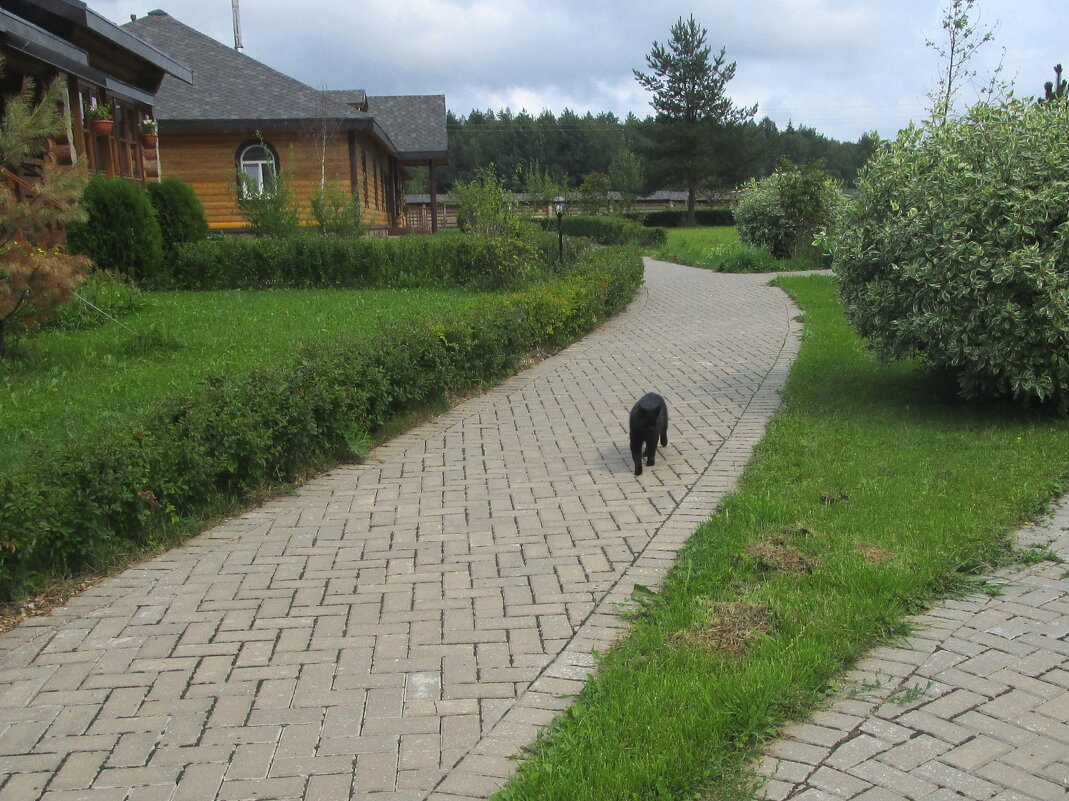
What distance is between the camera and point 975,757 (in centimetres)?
312

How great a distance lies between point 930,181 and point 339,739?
6.49 metres

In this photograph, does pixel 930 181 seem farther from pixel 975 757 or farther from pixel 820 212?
pixel 820 212

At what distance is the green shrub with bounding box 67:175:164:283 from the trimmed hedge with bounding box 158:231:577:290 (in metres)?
1.56

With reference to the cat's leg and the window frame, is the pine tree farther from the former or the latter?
the window frame

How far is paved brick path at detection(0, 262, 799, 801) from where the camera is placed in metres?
3.22

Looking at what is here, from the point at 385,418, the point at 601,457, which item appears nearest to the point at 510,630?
the point at 601,457

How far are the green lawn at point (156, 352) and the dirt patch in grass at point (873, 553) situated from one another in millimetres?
4507

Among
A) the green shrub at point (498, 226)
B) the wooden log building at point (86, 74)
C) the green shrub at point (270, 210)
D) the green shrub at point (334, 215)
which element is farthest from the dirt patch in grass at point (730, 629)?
the green shrub at point (334, 215)

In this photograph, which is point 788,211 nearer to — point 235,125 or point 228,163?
point 235,125

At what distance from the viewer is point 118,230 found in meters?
16.2

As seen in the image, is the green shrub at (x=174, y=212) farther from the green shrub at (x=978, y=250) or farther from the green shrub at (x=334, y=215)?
the green shrub at (x=978, y=250)

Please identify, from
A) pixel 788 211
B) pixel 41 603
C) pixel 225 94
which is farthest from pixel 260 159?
pixel 41 603

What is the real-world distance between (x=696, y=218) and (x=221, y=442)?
60.3 meters

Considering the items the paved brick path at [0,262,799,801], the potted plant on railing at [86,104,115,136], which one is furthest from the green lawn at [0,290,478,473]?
the potted plant on railing at [86,104,115,136]
